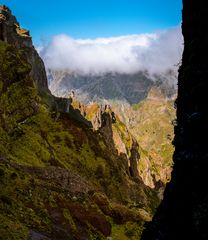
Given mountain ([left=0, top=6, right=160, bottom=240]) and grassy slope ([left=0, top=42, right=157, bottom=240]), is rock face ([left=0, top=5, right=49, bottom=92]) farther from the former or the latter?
grassy slope ([left=0, top=42, right=157, bottom=240])

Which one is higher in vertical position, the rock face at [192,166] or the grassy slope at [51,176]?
the rock face at [192,166]

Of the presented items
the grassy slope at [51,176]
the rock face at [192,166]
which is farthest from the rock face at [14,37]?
the rock face at [192,166]

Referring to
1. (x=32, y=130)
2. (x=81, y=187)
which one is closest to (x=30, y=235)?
(x=81, y=187)

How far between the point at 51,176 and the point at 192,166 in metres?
65.4

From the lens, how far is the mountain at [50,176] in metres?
60.9

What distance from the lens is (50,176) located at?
87.2 metres

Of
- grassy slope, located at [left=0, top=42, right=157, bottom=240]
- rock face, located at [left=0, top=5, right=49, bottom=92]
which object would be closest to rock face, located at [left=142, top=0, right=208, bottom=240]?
grassy slope, located at [left=0, top=42, right=157, bottom=240]

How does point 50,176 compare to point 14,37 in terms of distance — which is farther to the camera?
point 14,37

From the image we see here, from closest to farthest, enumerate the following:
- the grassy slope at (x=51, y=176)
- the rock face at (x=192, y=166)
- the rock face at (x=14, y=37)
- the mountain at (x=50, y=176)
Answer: the rock face at (x=192, y=166) → the mountain at (x=50, y=176) → the grassy slope at (x=51, y=176) → the rock face at (x=14, y=37)

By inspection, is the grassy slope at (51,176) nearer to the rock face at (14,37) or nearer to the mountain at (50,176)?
the mountain at (50,176)

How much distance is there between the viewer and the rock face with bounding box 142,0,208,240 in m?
23.2

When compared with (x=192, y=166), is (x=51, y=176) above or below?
below

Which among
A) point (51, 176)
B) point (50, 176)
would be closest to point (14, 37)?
point (51, 176)

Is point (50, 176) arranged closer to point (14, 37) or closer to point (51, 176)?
point (51, 176)
